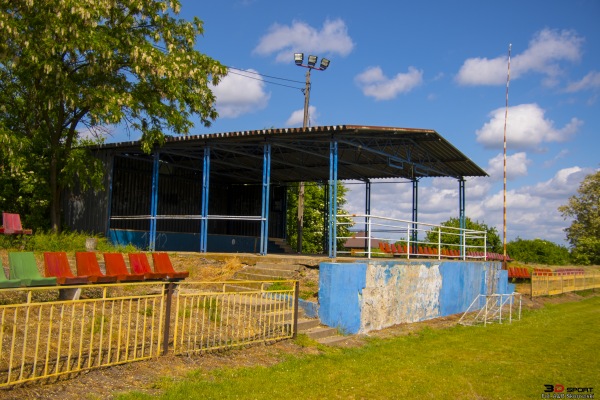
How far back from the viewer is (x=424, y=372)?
813cm

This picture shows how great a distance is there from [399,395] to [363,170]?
49.8ft

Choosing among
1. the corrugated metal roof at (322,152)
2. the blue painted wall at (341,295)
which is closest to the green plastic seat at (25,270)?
the blue painted wall at (341,295)

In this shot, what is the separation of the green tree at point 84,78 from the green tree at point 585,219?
125 feet

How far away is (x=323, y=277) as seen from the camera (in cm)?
1109

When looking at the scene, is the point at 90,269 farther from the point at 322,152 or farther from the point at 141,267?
the point at 322,152

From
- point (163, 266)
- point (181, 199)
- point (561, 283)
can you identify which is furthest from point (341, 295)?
point (561, 283)

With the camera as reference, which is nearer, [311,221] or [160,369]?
[160,369]

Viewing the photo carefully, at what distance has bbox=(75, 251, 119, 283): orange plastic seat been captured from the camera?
28.5 feet

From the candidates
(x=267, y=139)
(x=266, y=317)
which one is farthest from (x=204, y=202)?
(x=266, y=317)

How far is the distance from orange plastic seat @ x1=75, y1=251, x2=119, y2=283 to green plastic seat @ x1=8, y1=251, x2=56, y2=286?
0.76 meters

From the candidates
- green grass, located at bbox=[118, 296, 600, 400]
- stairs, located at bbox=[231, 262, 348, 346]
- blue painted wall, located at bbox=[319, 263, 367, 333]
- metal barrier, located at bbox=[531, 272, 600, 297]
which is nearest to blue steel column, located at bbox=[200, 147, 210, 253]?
stairs, located at bbox=[231, 262, 348, 346]

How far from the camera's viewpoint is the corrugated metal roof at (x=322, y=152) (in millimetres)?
14852

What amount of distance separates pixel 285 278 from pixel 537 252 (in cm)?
4134

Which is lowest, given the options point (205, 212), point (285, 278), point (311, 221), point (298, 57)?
point (285, 278)
